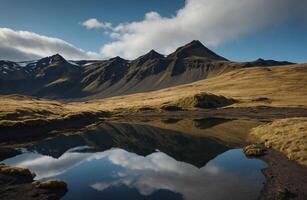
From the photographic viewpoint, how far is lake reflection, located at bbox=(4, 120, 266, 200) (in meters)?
48.6

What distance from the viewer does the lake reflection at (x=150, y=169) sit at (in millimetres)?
48594

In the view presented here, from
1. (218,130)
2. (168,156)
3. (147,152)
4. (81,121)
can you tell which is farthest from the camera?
(81,121)

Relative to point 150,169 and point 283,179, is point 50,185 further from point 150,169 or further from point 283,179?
point 283,179

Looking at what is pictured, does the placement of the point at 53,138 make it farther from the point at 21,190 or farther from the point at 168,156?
the point at 21,190

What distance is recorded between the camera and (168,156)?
250ft

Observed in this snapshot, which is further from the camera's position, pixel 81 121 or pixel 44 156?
pixel 81 121

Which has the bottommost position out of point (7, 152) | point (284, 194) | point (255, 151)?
point (7, 152)

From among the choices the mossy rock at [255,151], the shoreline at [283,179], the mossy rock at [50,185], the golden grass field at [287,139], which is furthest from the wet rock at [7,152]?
the golden grass field at [287,139]

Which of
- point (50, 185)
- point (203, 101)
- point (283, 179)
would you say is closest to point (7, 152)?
point (50, 185)

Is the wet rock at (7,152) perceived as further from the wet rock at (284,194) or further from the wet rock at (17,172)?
the wet rock at (284,194)

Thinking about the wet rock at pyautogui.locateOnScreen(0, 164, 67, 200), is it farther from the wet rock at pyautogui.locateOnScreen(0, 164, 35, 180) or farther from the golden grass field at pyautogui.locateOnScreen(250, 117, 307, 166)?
the golden grass field at pyautogui.locateOnScreen(250, 117, 307, 166)

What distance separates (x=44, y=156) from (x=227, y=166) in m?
40.3

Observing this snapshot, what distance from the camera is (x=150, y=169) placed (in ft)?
210

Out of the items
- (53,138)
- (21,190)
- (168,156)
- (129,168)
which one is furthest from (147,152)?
(21,190)
